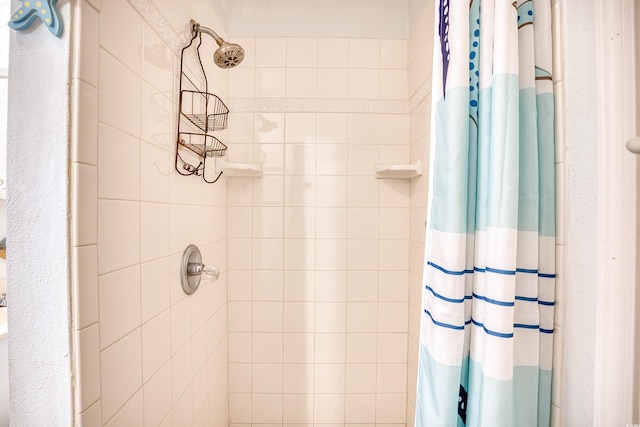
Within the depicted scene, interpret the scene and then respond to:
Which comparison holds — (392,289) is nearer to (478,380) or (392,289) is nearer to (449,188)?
(478,380)

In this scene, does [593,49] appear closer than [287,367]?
Yes

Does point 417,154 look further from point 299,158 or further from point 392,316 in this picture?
point 392,316

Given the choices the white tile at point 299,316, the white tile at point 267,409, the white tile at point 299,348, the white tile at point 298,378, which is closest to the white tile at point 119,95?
the white tile at point 299,316

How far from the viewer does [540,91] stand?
53 centimetres

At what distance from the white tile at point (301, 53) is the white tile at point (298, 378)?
1556 mm

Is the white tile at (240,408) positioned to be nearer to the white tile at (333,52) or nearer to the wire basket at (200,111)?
the wire basket at (200,111)

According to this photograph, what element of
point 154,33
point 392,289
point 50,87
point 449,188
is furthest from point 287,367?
point 154,33

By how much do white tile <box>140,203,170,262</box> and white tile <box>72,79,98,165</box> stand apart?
0.61 feet

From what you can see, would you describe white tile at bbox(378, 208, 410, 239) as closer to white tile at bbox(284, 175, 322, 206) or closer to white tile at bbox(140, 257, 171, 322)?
white tile at bbox(284, 175, 322, 206)

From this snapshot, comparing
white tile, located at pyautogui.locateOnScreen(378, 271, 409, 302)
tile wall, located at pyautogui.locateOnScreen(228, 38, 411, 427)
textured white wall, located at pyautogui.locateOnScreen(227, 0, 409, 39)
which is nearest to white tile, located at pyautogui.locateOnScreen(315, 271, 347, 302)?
tile wall, located at pyautogui.locateOnScreen(228, 38, 411, 427)

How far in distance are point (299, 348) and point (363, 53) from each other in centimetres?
156

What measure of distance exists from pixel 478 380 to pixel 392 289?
0.75m

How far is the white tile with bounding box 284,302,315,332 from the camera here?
1.26 meters

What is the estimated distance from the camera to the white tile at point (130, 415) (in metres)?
0.54
